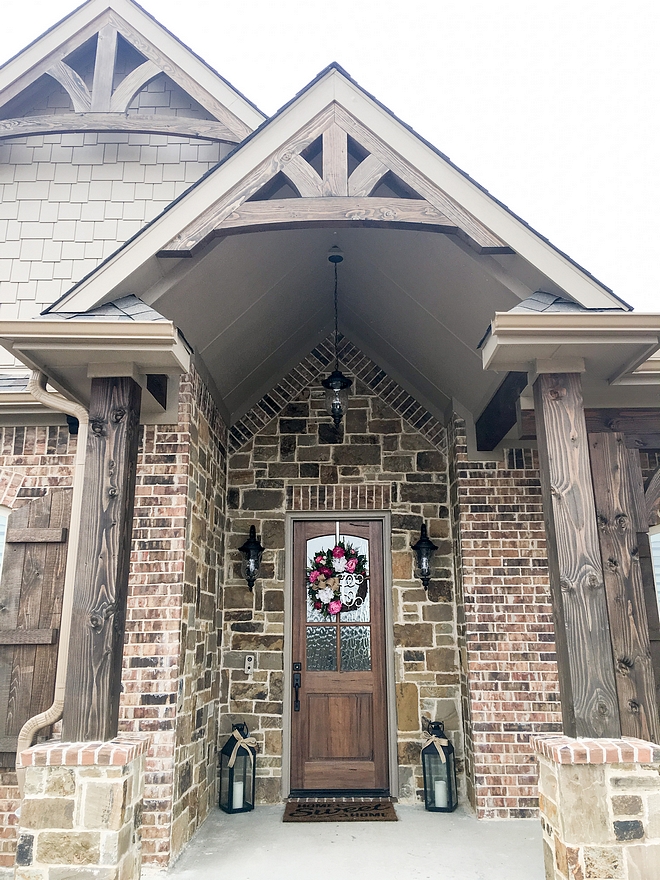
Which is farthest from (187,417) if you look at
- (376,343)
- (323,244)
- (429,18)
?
(429,18)

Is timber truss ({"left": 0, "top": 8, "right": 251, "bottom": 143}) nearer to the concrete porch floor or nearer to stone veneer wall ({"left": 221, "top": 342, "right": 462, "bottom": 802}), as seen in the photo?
stone veneer wall ({"left": 221, "top": 342, "right": 462, "bottom": 802})

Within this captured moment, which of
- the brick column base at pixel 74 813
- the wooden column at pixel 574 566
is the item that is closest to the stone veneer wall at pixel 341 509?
the wooden column at pixel 574 566

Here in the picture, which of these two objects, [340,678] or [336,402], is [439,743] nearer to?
[340,678]

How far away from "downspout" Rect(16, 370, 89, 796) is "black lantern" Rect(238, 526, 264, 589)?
1981mm

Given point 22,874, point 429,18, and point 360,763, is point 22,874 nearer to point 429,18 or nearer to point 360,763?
point 360,763

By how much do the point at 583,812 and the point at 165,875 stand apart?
238cm

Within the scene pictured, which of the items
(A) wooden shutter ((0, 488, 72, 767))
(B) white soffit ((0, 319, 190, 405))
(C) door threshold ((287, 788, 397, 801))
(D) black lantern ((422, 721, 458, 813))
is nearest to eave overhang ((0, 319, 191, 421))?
(B) white soffit ((0, 319, 190, 405))

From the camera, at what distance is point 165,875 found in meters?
4.01

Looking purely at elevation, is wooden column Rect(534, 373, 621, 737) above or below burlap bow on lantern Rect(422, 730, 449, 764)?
above

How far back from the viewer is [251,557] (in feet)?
19.2

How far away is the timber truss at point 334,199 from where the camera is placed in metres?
3.70

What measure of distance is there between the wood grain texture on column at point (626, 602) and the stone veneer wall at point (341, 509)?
1.74 m

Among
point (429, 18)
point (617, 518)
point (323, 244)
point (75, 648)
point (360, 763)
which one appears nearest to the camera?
point (75, 648)

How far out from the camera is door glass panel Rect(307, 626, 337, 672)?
5898 millimetres
